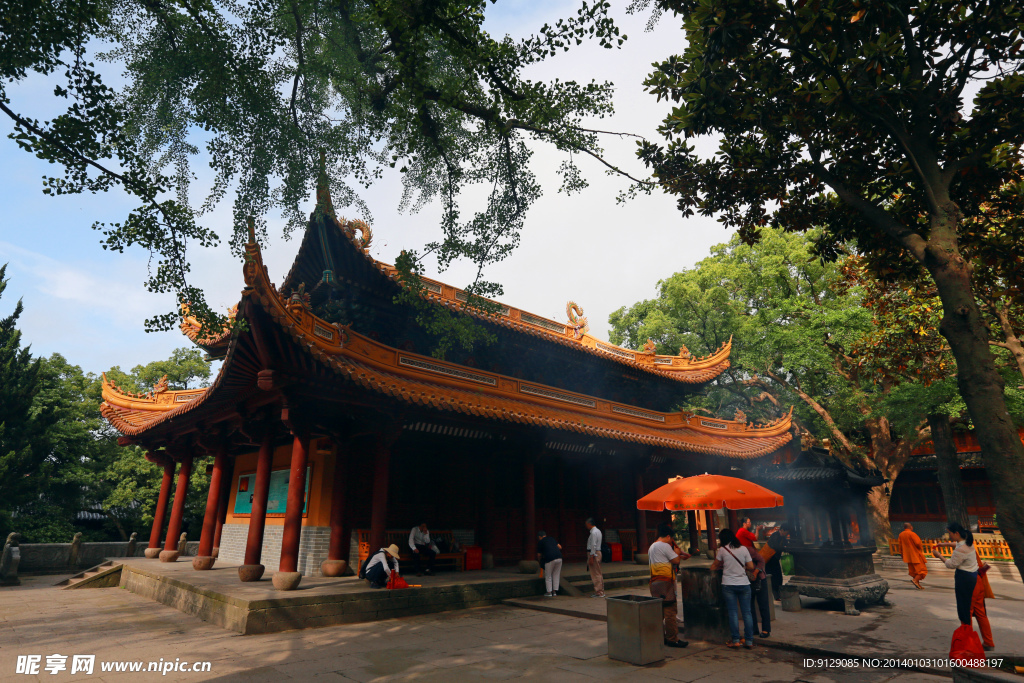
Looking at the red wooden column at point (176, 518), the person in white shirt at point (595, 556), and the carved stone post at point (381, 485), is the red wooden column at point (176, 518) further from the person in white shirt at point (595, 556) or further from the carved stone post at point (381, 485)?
the person in white shirt at point (595, 556)

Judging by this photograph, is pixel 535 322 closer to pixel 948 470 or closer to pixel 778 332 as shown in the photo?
pixel 778 332

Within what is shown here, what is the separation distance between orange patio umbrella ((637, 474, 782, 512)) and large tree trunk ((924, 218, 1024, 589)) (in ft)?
11.7

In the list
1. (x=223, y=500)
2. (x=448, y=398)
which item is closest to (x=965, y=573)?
(x=448, y=398)

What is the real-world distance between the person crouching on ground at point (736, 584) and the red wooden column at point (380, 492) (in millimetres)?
6030

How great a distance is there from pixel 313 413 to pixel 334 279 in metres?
3.49

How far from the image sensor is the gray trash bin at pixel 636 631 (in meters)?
Answer: 5.95

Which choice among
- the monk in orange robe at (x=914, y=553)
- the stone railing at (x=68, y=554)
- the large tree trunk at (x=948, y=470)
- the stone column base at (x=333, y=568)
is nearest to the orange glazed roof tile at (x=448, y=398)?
the stone column base at (x=333, y=568)

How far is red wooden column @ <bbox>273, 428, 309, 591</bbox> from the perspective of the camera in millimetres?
8680

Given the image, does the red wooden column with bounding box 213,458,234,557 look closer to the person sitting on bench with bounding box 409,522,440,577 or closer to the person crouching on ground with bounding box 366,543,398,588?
the person sitting on bench with bounding box 409,522,440,577

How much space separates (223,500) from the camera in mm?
15547

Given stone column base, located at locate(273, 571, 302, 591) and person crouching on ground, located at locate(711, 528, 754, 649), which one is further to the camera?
stone column base, located at locate(273, 571, 302, 591)

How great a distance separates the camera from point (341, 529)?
35.0 ft

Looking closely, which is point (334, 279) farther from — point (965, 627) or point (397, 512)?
point (965, 627)

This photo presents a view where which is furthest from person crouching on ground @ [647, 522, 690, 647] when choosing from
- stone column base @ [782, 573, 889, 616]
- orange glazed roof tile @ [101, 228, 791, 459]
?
orange glazed roof tile @ [101, 228, 791, 459]
